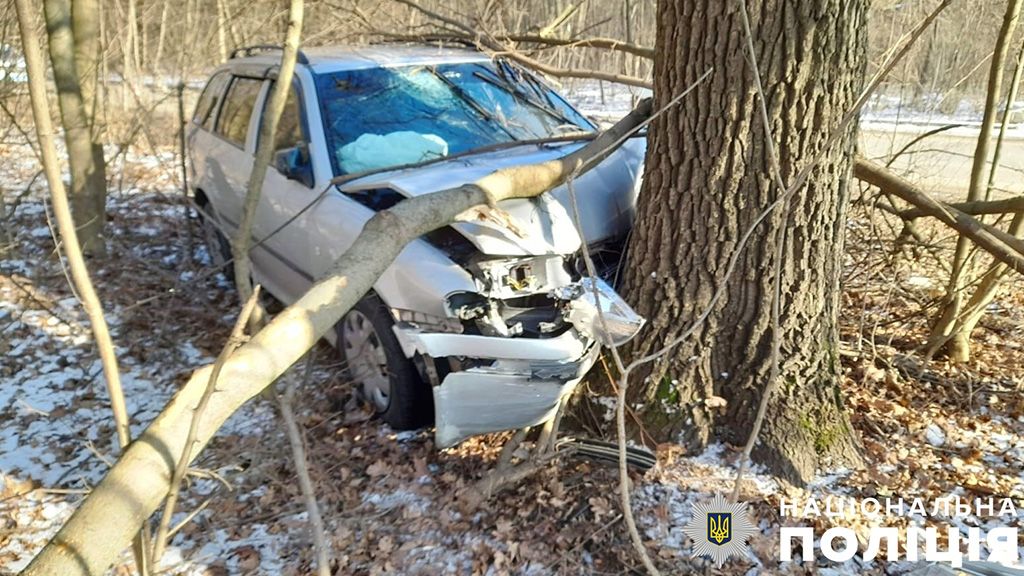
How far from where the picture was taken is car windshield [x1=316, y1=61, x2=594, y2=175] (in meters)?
4.02

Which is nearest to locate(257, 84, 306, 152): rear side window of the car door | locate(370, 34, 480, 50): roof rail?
the car door

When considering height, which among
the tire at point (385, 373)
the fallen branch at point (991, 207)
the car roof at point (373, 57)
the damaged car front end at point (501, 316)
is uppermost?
the car roof at point (373, 57)

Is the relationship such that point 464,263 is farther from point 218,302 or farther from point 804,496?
point 218,302

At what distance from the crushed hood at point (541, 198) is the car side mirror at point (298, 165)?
330 mm

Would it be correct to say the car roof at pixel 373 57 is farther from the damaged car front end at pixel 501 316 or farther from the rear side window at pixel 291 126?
the damaged car front end at pixel 501 316

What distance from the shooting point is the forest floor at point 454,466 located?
2.81 meters

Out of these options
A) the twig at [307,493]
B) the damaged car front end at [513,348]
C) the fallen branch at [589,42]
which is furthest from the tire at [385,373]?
the fallen branch at [589,42]

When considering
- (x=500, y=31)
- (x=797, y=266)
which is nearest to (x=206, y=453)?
(x=797, y=266)

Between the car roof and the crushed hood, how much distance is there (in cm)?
101

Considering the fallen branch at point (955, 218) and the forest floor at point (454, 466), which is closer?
the forest floor at point (454, 466)

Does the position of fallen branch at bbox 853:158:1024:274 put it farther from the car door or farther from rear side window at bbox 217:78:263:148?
rear side window at bbox 217:78:263:148

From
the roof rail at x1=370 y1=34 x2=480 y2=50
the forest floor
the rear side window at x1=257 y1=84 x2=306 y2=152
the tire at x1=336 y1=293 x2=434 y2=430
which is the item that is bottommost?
the forest floor
